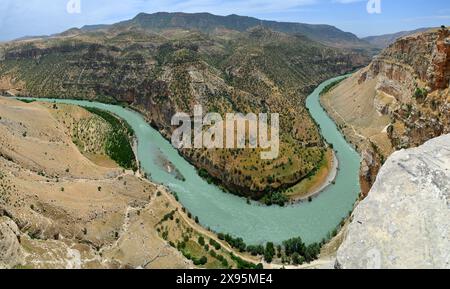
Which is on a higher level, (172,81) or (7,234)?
(172,81)

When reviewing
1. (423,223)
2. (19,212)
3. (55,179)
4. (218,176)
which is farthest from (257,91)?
(423,223)

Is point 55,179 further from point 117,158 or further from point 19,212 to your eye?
point 117,158

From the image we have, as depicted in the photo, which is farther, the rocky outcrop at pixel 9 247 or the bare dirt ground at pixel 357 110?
the bare dirt ground at pixel 357 110

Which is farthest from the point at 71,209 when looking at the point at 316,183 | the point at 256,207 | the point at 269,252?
the point at 316,183

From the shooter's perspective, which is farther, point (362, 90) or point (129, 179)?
point (362, 90)
